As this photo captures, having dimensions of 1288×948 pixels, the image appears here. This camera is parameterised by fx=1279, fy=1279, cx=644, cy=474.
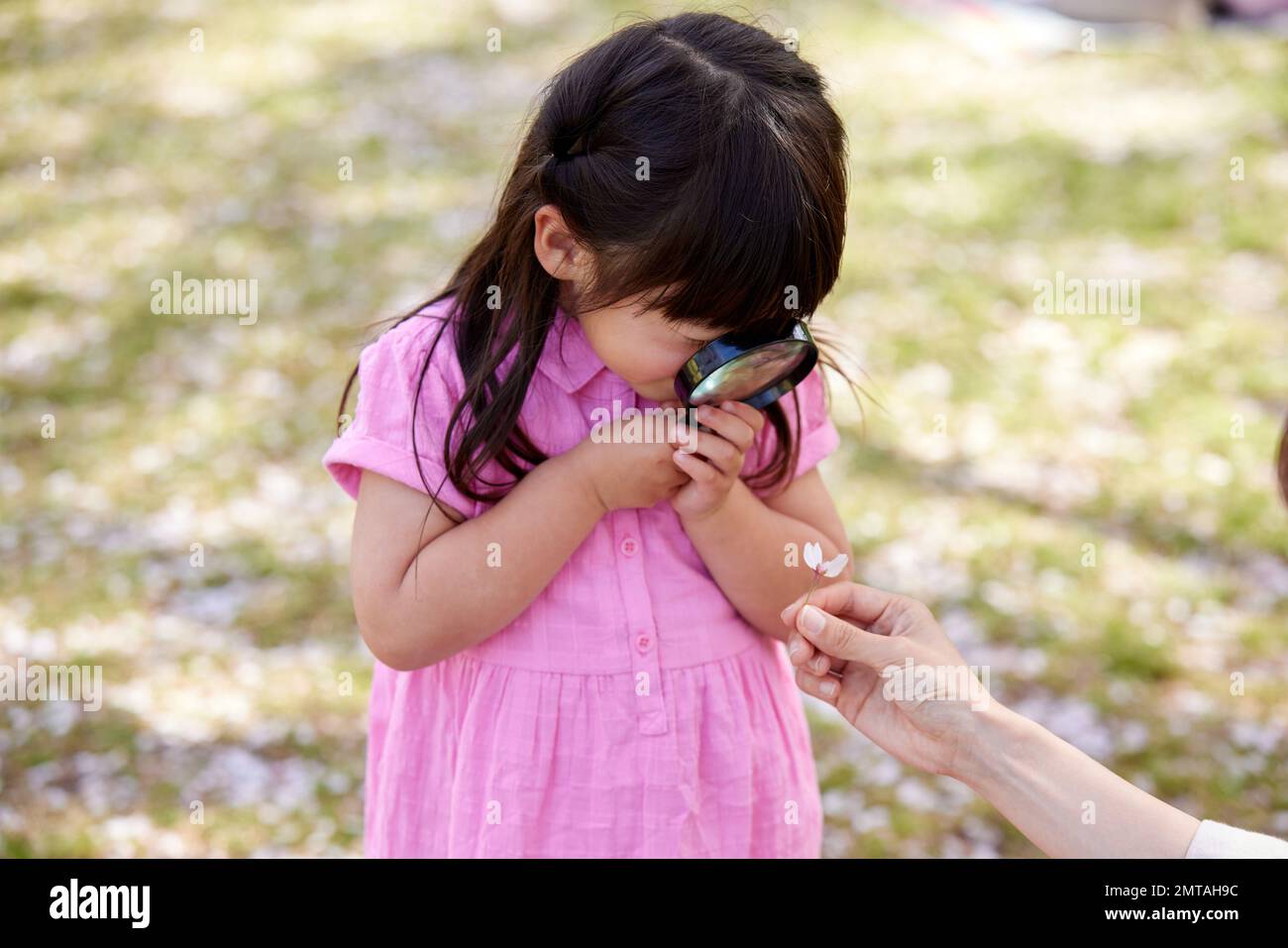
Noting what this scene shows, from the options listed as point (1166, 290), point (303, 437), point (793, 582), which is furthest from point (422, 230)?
point (793, 582)

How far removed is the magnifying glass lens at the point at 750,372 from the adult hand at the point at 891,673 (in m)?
0.31

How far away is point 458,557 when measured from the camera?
1.65 metres

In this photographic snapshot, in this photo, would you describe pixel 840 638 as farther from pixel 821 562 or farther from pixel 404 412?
pixel 404 412

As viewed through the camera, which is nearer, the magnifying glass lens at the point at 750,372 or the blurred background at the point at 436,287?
the magnifying glass lens at the point at 750,372

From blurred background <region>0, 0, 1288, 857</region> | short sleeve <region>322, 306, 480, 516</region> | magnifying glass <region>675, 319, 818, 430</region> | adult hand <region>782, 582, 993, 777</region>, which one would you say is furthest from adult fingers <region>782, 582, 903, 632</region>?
blurred background <region>0, 0, 1288, 857</region>

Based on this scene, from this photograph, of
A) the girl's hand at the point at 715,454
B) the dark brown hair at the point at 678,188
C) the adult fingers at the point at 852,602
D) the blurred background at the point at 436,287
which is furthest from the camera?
the blurred background at the point at 436,287

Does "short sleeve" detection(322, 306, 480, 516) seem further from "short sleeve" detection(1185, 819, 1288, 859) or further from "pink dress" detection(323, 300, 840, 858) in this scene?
"short sleeve" detection(1185, 819, 1288, 859)

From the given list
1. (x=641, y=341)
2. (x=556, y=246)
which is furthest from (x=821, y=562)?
(x=556, y=246)

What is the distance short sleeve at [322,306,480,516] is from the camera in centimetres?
165

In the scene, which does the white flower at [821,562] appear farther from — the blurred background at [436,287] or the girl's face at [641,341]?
the blurred background at [436,287]

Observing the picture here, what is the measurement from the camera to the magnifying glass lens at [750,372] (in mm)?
1542

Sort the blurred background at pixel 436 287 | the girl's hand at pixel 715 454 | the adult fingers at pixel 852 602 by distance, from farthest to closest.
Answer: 1. the blurred background at pixel 436 287
2. the adult fingers at pixel 852 602
3. the girl's hand at pixel 715 454

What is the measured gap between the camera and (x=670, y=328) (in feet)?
5.18

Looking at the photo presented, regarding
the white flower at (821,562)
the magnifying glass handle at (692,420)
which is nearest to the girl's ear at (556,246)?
the magnifying glass handle at (692,420)
